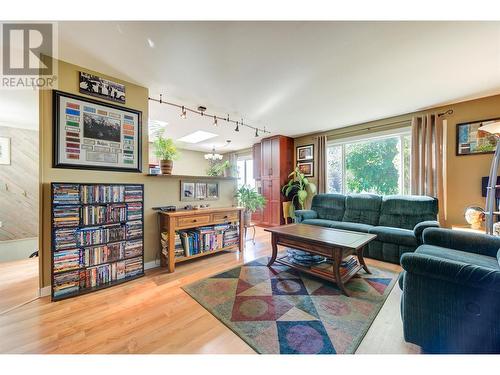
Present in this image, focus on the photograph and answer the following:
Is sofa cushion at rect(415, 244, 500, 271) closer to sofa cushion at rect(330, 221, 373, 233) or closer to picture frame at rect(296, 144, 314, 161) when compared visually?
sofa cushion at rect(330, 221, 373, 233)

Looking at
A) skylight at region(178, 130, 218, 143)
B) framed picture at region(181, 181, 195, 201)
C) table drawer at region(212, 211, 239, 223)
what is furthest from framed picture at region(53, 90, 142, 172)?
skylight at region(178, 130, 218, 143)

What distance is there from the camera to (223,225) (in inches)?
124

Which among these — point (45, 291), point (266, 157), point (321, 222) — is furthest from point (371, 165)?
point (45, 291)

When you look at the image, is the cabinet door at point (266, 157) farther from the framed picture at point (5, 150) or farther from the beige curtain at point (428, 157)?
the framed picture at point (5, 150)

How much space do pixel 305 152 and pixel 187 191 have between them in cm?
342

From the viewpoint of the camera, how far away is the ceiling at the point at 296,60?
159 cm

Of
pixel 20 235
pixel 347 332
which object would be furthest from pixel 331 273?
pixel 20 235

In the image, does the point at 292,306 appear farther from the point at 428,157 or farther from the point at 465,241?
the point at 428,157

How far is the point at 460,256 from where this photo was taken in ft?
5.29

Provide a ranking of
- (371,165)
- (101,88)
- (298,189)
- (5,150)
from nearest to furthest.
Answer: (101,88), (5,150), (371,165), (298,189)
